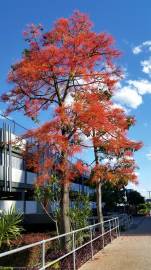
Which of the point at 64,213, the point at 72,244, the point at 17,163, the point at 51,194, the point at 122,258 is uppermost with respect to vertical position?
the point at 17,163

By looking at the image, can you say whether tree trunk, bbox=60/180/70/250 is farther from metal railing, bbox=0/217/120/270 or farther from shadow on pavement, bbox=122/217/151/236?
shadow on pavement, bbox=122/217/151/236

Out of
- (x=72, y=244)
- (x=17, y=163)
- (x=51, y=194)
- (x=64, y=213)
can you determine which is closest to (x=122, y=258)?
(x=72, y=244)

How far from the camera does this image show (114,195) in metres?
70.3

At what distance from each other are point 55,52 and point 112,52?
8.45 ft

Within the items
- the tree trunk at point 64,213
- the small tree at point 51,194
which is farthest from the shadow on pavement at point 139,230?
the tree trunk at point 64,213

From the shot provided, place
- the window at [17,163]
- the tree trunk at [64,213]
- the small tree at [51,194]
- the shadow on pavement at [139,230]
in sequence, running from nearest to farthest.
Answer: the tree trunk at [64,213]
the small tree at [51,194]
the shadow on pavement at [139,230]
the window at [17,163]

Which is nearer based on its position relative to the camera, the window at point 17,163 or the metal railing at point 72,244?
the metal railing at point 72,244

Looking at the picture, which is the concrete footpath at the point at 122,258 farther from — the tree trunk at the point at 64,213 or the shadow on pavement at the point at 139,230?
the shadow on pavement at the point at 139,230

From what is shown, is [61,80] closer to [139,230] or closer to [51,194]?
[51,194]

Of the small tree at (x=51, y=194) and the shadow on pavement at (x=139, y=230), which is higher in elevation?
the small tree at (x=51, y=194)

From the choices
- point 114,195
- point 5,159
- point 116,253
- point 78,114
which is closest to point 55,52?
point 78,114

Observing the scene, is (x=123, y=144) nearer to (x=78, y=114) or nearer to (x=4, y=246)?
(x=78, y=114)

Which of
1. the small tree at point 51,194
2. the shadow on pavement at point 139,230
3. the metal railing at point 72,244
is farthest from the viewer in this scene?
the shadow on pavement at point 139,230

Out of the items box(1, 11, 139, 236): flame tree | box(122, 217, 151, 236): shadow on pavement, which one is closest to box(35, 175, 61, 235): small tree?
box(1, 11, 139, 236): flame tree
